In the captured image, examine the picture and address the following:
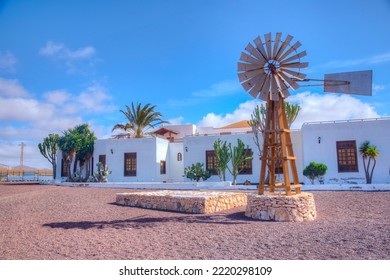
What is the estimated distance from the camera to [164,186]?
16484mm

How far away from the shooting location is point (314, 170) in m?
15.5

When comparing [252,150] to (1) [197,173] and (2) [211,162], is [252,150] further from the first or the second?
(1) [197,173]

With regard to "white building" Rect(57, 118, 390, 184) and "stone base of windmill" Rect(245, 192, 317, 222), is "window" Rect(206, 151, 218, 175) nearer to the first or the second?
"white building" Rect(57, 118, 390, 184)

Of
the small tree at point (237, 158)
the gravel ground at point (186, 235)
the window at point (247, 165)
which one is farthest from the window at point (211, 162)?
the gravel ground at point (186, 235)

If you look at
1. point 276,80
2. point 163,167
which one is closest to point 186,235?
point 276,80

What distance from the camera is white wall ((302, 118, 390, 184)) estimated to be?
50.1ft

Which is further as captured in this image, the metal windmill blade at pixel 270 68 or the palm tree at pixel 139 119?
the palm tree at pixel 139 119

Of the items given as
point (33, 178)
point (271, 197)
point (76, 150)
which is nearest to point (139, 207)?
point (271, 197)

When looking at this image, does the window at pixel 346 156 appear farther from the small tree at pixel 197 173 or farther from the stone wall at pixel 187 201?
the stone wall at pixel 187 201

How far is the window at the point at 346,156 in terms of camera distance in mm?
15742

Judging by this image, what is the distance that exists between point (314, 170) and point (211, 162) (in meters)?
6.37

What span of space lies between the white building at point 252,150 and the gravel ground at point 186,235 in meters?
6.95

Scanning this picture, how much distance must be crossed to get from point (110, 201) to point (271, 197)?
6.55m

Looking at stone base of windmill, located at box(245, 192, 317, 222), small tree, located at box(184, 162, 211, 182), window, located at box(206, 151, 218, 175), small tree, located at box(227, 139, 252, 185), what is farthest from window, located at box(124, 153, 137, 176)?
stone base of windmill, located at box(245, 192, 317, 222)
